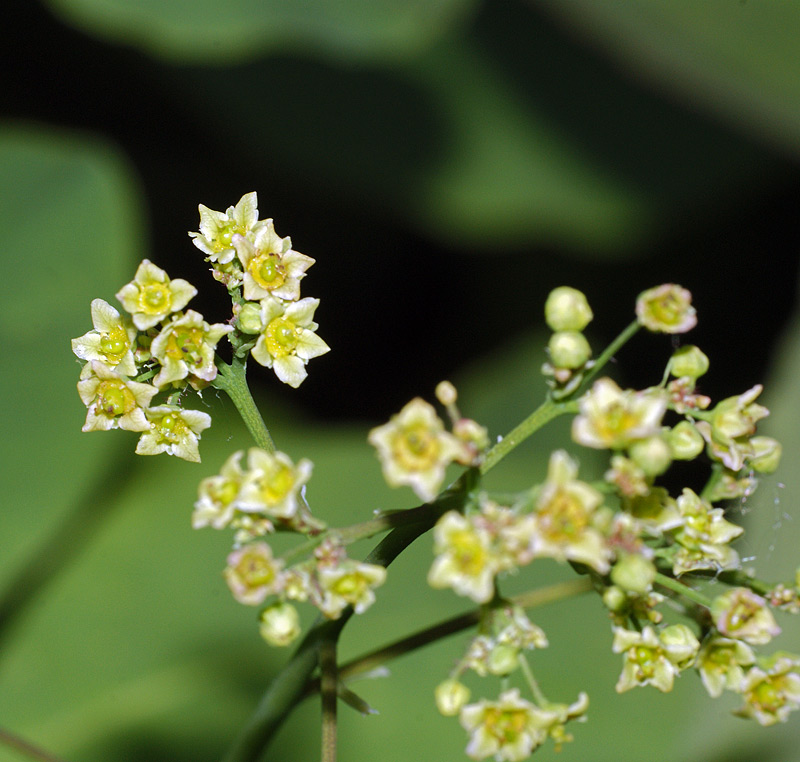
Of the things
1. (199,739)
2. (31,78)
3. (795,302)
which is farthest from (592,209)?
(199,739)

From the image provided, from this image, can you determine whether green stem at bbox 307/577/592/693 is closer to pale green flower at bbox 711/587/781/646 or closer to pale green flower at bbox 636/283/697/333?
pale green flower at bbox 711/587/781/646

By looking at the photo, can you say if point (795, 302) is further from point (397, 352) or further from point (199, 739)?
point (199, 739)

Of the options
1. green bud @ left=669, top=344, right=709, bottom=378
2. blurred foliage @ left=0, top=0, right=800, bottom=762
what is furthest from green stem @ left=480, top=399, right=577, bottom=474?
blurred foliage @ left=0, top=0, right=800, bottom=762

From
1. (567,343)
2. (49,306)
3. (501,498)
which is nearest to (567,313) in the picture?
(567,343)

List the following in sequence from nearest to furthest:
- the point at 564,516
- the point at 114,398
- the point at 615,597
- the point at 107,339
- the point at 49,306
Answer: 1. the point at 564,516
2. the point at 615,597
3. the point at 114,398
4. the point at 107,339
5. the point at 49,306

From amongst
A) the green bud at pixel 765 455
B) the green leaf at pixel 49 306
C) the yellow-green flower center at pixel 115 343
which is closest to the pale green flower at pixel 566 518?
the green bud at pixel 765 455

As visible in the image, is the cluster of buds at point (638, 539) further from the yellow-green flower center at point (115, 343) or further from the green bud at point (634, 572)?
the yellow-green flower center at point (115, 343)

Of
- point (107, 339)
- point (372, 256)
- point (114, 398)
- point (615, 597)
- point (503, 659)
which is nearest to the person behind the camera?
point (503, 659)

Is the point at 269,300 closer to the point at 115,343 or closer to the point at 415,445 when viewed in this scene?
the point at 115,343
